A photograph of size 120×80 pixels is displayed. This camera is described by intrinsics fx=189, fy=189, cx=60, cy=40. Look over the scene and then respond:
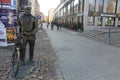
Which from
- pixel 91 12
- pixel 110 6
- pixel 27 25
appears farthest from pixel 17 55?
pixel 110 6

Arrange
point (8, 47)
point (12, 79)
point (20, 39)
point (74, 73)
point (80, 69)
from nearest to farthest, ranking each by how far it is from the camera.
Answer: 1. point (12, 79)
2. point (20, 39)
3. point (74, 73)
4. point (80, 69)
5. point (8, 47)

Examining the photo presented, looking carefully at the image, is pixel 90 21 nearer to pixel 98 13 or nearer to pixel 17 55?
pixel 98 13

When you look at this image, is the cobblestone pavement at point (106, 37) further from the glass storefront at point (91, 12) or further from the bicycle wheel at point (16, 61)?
the glass storefront at point (91, 12)

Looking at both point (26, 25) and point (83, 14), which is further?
point (83, 14)

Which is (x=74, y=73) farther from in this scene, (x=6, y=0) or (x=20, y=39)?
(x=6, y=0)

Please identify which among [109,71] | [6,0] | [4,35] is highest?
[6,0]

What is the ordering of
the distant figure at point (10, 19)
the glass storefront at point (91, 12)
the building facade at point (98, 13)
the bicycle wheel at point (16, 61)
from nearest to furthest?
the bicycle wheel at point (16, 61), the distant figure at point (10, 19), the building facade at point (98, 13), the glass storefront at point (91, 12)

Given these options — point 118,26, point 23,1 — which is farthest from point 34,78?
point 118,26

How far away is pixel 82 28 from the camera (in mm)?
32906

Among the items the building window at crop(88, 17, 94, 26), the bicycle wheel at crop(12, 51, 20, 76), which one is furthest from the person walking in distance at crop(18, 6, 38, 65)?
the building window at crop(88, 17, 94, 26)

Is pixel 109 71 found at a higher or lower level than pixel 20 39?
lower

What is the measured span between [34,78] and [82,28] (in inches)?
1098

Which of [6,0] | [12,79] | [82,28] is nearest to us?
[12,79]

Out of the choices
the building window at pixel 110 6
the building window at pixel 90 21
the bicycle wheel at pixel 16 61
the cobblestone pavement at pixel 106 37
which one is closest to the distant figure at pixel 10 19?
the bicycle wheel at pixel 16 61
